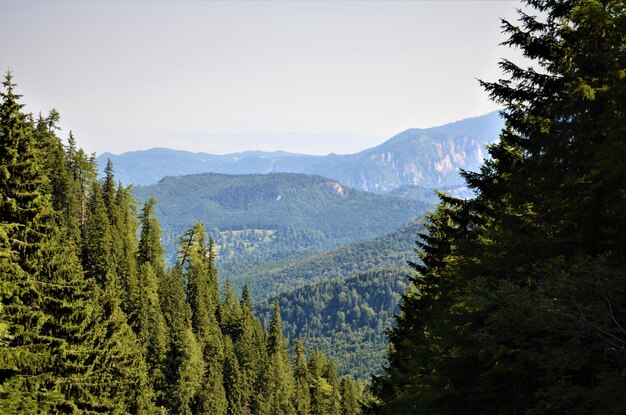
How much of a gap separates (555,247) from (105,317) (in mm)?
25022

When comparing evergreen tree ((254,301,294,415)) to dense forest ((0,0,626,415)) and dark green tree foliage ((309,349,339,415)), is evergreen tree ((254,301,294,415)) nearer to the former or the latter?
dark green tree foliage ((309,349,339,415))

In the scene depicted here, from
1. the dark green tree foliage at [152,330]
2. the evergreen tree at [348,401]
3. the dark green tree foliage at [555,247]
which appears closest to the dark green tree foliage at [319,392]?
the evergreen tree at [348,401]

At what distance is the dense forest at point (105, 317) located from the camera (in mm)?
16172

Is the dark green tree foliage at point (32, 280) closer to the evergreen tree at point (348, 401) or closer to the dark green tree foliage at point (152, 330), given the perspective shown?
the dark green tree foliage at point (152, 330)

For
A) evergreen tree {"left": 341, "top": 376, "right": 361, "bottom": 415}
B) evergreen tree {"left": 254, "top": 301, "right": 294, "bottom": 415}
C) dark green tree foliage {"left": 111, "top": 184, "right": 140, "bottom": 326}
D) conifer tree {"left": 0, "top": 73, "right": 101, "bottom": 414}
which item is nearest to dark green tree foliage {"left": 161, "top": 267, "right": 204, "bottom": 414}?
dark green tree foliage {"left": 111, "top": 184, "right": 140, "bottom": 326}

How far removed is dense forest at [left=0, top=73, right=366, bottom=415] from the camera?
1617 centimetres

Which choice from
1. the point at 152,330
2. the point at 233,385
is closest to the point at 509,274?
the point at 152,330

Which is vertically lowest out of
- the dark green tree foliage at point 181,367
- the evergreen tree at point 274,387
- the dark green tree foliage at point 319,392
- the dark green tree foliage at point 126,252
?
the dark green tree foliage at point 319,392

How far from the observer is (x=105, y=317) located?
2934 cm

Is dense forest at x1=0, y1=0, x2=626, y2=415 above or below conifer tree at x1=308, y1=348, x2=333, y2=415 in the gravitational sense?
above

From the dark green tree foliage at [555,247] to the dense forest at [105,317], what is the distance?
10059 millimetres

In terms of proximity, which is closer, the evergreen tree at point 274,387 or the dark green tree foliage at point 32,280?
the dark green tree foliage at point 32,280

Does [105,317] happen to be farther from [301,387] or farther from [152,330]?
[301,387]

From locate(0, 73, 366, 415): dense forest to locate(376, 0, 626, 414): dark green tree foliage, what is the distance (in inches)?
396
